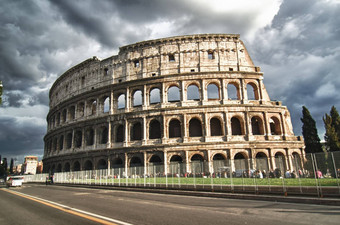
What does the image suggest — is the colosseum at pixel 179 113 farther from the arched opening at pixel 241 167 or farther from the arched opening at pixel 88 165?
the arched opening at pixel 241 167

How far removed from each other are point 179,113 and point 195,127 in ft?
9.07

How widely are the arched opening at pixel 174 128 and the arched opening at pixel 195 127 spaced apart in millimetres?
1351

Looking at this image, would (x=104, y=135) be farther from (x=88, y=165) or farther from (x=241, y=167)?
(x=241, y=167)

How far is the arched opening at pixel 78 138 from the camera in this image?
107ft

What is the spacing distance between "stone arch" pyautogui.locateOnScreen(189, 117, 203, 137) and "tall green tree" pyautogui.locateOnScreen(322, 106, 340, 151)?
64.5 feet

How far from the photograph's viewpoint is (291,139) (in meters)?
26.2

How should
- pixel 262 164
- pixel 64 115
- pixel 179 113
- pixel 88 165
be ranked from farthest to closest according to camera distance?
pixel 64 115 → pixel 88 165 → pixel 179 113 → pixel 262 164

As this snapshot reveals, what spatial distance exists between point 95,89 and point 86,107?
10.4 feet

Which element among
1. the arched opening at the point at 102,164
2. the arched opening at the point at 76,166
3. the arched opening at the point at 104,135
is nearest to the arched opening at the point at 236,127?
the arched opening at the point at 104,135

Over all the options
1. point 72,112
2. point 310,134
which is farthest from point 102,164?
point 310,134

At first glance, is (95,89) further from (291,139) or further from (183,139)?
(291,139)

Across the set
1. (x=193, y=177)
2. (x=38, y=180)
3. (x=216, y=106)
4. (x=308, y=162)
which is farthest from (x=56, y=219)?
(x=38, y=180)

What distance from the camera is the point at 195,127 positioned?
26.7m

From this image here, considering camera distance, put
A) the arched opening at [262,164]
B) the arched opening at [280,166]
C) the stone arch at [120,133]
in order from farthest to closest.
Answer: the stone arch at [120,133] < the arched opening at [262,164] < the arched opening at [280,166]
